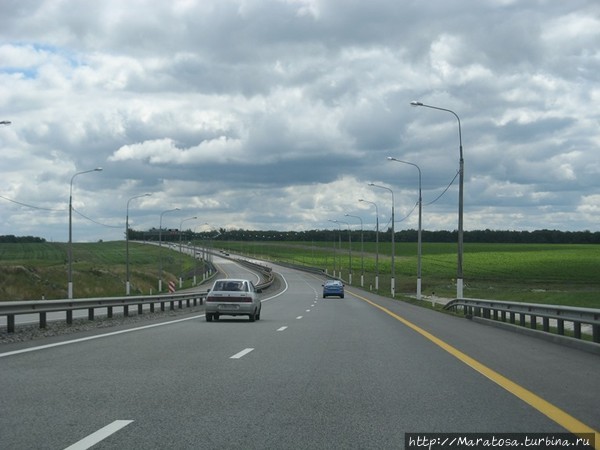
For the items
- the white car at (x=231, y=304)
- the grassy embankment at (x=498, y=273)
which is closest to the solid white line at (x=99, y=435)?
the white car at (x=231, y=304)

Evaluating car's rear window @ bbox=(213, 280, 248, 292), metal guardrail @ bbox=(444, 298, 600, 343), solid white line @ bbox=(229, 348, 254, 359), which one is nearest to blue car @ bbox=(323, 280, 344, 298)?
metal guardrail @ bbox=(444, 298, 600, 343)

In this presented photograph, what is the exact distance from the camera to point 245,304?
91.7 ft

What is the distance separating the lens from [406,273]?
4914 inches

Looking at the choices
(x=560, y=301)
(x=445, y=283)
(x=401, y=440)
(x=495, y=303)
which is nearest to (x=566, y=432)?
(x=401, y=440)

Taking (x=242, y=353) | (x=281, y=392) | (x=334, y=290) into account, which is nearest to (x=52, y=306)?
(x=242, y=353)

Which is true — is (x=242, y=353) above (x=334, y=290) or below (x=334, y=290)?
above

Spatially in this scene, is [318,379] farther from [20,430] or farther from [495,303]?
[495,303]

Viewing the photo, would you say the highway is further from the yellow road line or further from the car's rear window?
the car's rear window

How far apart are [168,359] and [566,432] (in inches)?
318

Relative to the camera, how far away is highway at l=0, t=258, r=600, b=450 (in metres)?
A: 7.51

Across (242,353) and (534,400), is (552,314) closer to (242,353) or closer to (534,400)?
(242,353)

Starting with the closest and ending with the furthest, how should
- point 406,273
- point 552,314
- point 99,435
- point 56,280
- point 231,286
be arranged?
1. point 99,435
2. point 552,314
3. point 231,286
4. point 56,280
5. point 406,273

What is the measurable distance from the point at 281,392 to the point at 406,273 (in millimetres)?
116081

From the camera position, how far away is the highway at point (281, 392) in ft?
24.6
